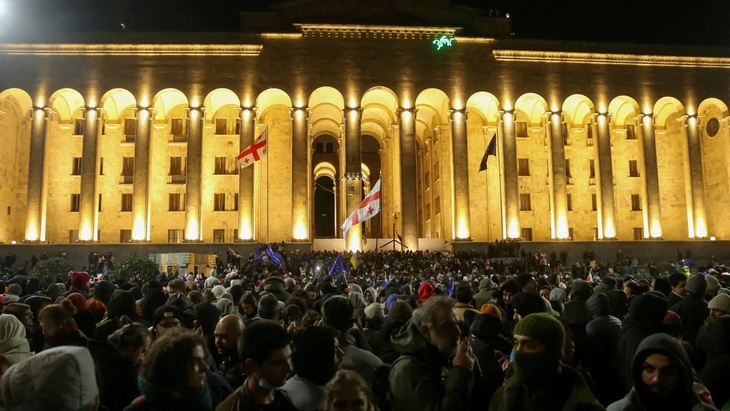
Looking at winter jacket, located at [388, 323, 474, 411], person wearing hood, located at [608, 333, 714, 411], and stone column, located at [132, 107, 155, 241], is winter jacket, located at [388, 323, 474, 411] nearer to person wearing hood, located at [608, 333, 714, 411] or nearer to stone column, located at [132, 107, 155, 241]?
person wearing hood, located at [608, 333, 714, 411]

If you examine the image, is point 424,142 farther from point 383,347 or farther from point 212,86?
point 383,347

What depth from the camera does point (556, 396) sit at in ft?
10.6

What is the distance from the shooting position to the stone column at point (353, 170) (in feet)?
116

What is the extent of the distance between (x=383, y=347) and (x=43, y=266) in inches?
689

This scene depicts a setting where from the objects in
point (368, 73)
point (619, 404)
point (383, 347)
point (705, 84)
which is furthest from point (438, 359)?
A: point (705, 84)

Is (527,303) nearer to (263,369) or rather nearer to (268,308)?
(268,308)

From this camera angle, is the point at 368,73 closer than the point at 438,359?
No

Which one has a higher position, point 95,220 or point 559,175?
point 559,175

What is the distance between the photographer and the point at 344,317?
4980 millimetres

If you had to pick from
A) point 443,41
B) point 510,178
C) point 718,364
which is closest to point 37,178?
point 443,41

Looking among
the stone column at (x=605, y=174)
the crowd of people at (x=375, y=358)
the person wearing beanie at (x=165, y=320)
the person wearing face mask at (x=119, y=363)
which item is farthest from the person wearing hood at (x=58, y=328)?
the stone column at (x=605, y=174)

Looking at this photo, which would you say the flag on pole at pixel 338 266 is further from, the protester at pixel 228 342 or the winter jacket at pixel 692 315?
the protester at pixel 228 342

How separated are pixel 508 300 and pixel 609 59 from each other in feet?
119

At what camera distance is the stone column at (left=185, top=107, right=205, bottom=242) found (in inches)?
1401
